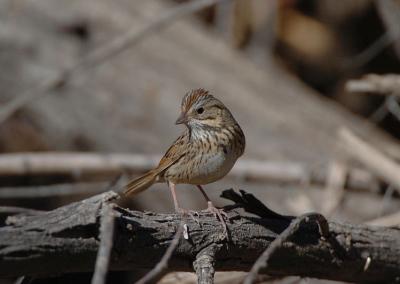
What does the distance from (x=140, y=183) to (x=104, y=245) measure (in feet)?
6.81

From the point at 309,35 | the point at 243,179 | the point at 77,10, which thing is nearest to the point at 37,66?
the point at 77,10

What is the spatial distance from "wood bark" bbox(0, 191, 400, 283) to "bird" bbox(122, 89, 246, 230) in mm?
797

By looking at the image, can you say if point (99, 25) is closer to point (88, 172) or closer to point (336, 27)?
point (88, 172)

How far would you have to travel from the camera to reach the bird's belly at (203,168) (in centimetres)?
469

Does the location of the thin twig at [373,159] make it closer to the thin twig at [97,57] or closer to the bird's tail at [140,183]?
the thin twig at [97,57]

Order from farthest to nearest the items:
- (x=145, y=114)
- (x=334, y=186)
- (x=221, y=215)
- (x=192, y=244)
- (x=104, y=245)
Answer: (x=145, y=114)
(x=334, y=186)
(x=221, y=215)
(x=192, y=244)
(x=104, y=245)

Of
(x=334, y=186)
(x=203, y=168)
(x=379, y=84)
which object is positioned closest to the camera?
(x=203, y=168)

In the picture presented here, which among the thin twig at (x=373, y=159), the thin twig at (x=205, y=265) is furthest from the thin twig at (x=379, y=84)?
the thin twig at (x=205, y=265)

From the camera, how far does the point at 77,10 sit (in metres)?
7.36

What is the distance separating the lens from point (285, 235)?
11.2 ft

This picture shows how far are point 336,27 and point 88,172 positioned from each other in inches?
148

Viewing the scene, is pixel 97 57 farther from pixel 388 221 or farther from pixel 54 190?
pixel 388 221

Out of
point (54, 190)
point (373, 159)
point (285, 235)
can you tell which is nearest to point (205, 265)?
point (285, 235)

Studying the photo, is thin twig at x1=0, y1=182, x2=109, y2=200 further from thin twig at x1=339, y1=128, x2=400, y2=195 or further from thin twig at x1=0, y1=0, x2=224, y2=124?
thin twig at x1=339, y1=128, x2=400, y2=195
